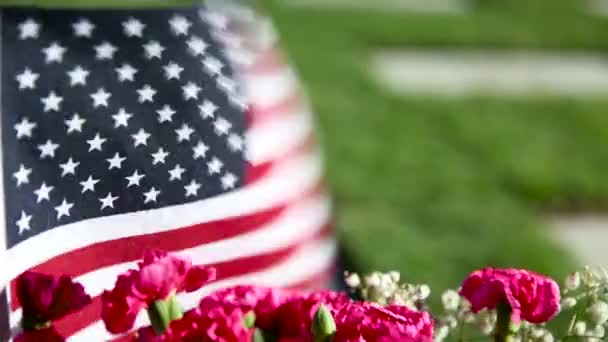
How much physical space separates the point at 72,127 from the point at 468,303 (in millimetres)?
523

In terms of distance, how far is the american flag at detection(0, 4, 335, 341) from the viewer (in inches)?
54.9

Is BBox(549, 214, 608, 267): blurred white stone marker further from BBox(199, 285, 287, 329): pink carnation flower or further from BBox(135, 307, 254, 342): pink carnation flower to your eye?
BBox(135, 307, 254, 342): pink carnation flower

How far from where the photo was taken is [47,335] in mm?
1284

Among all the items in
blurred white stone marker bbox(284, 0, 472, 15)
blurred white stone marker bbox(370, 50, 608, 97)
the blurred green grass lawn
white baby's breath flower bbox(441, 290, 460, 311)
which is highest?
white baby's breath flower bbox(441, 290, 460, 311)

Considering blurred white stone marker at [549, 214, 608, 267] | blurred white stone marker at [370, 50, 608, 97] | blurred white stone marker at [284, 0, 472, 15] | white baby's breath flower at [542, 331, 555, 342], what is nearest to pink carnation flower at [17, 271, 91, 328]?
white baby's breath flower at [542, 331, 555, 342]

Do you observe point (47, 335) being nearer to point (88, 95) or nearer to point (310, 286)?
point (88, 95)

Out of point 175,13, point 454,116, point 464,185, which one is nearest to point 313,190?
point 175,13

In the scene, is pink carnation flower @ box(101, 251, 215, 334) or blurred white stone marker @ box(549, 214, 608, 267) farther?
blurred white stone marker @ box(549, 214, 608, 267)

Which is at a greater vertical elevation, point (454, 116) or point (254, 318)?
point (254, 318)

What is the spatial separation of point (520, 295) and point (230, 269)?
51cm

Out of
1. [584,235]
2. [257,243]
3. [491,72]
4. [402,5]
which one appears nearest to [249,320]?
[257,243]

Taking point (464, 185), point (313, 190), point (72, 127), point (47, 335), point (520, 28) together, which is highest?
point (72, 127)

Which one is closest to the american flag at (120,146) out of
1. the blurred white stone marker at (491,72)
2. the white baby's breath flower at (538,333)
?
the white baby's breath flower at (538,333)

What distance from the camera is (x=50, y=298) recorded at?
128 cm
